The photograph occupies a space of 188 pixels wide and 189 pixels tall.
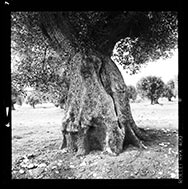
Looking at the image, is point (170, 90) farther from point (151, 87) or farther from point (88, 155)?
point (88, 155)

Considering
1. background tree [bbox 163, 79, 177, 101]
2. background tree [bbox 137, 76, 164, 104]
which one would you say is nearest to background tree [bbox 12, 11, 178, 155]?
background tree [bbox 137, 76, 164, 104]

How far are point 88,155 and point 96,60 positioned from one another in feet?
3.73

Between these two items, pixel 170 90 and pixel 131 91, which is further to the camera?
pixel 131 91

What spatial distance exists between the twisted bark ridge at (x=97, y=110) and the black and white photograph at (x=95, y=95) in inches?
0.4

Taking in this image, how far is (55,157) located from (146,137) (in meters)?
1.14

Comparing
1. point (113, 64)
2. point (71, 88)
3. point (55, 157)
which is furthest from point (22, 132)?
point (113, 64)

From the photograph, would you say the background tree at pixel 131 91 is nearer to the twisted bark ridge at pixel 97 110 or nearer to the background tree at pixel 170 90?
the twisted bark ridge at pixel 97 110

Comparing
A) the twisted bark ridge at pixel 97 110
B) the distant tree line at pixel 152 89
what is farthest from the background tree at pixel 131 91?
the twisted bark ridge at pixel 97 110

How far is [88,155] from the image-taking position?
2.34 m

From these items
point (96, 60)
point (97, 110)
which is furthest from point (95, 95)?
point (96, 60)

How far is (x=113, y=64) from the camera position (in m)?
2.73

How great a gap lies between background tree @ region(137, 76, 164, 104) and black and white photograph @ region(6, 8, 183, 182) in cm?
1

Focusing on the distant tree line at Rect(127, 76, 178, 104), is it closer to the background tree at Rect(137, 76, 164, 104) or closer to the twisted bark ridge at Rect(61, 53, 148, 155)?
the background tree at Rect(137, 76, 164, 104)

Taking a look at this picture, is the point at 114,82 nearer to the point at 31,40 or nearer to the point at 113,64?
the point at 113,64
